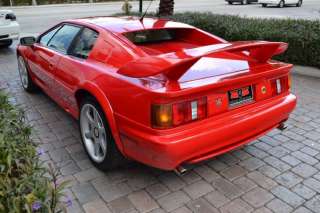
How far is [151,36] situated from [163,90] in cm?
128

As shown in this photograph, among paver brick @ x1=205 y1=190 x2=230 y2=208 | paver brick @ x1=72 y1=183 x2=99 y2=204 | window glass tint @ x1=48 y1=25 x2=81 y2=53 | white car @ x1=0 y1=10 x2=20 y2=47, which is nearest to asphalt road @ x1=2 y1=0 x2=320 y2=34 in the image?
white car @ x1=0 y1=10 x2=20 y2=47

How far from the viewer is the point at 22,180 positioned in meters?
1.95

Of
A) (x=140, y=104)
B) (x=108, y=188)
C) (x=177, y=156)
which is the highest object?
(x=140, y=104)

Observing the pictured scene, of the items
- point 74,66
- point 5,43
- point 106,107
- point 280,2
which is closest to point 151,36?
point 74,66

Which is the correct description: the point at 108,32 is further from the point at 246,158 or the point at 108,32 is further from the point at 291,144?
the point at 291,144

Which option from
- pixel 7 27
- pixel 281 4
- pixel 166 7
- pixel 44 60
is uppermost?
pixel 281 4

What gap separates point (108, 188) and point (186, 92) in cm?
124

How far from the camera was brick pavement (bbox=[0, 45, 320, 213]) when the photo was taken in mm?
2928

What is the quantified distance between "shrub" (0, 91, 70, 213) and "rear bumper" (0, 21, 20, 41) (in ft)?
25.6

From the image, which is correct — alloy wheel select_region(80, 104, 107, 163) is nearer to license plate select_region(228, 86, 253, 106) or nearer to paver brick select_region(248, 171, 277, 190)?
license plate select_region(228, 86, 253, 106)

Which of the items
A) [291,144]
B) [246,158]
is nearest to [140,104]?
[246,158]

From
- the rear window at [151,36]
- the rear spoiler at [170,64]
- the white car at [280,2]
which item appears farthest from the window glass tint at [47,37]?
the white car at [280,2]

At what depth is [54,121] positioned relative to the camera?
15.3 feet

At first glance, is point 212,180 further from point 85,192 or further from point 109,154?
point 85,192
